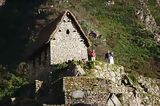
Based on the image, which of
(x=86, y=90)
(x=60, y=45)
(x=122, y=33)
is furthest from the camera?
(x=122, y=33)

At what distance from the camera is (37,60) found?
54031 mm

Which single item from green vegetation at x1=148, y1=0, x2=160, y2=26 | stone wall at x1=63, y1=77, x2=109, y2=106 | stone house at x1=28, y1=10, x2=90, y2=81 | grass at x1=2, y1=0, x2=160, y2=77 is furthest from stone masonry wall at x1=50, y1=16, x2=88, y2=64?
green vegetation at x1=148, y1=0, x2=160, y2=26

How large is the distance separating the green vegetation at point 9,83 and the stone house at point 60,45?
1.69 metres

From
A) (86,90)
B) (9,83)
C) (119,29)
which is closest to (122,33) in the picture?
(119,29)

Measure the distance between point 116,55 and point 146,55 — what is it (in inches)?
138

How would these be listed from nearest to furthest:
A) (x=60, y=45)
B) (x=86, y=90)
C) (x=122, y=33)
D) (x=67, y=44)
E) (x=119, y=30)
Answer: (x=86, y=90) < (x=60, y=45) < (x=67, y=44) < (x=122, y=33) < (x=119, y=30)

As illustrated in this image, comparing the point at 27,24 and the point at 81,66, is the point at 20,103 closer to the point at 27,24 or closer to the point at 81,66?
the point at 81,66

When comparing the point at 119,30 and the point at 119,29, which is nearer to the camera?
the point at 119,30

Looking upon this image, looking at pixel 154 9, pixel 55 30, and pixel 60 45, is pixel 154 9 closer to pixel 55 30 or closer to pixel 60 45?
pixel 60 45

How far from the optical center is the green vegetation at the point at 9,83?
52906 millimetres

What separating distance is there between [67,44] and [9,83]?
565 centimetres

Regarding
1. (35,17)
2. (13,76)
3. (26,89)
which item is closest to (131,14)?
(35,17)

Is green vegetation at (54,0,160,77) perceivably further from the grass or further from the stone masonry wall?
the stone masonry wall

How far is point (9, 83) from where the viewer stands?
55.0 meters
